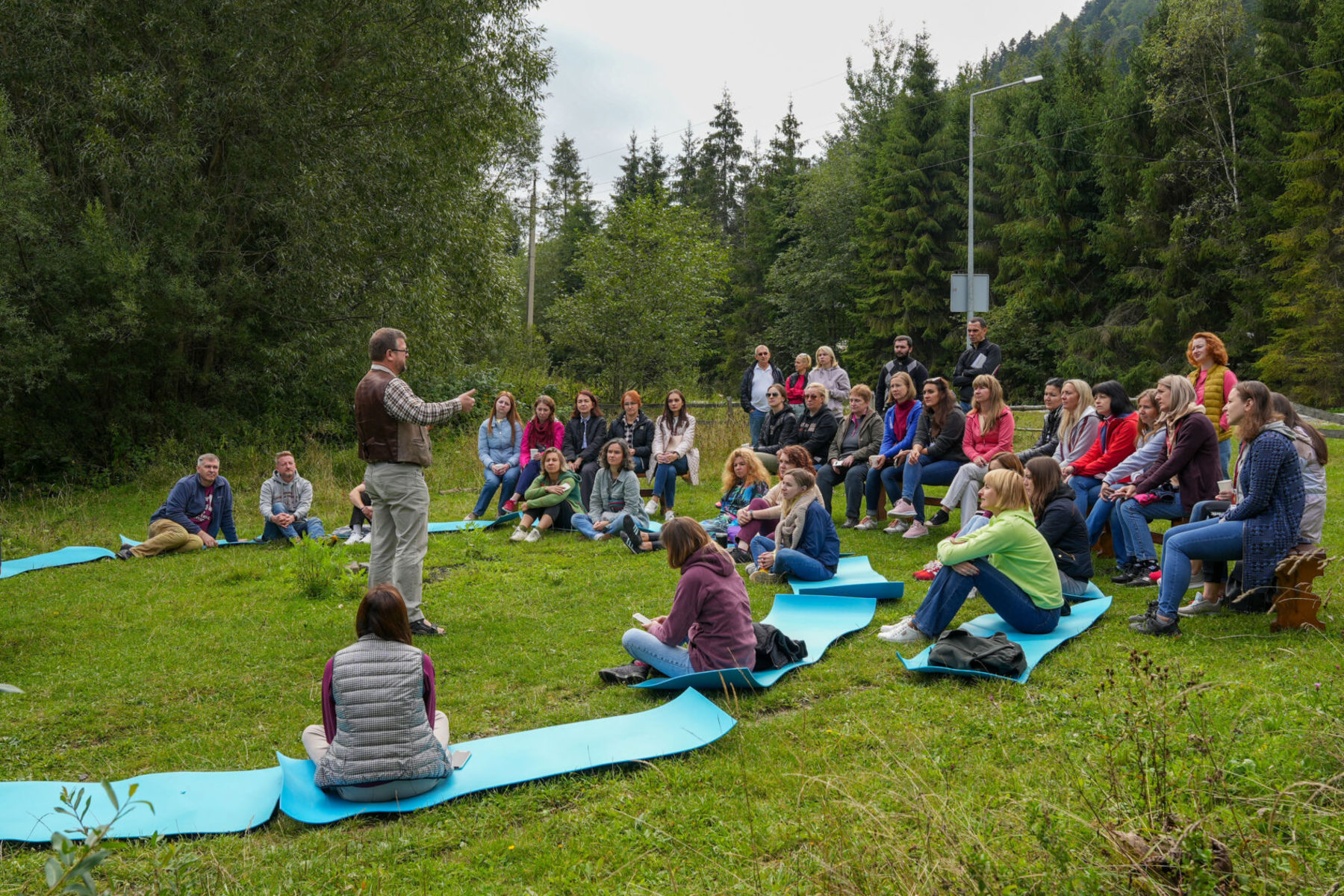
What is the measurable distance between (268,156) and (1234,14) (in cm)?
2623

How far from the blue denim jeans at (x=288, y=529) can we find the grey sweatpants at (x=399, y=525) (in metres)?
4.31

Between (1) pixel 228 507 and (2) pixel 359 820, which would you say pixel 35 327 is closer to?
(1) pixel 228 507

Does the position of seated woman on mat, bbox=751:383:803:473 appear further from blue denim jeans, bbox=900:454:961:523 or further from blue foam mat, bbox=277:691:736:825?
blue foam mat, bbox=277:691:736:825

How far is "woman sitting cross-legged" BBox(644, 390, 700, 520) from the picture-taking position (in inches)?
455

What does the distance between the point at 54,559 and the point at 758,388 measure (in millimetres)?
8818

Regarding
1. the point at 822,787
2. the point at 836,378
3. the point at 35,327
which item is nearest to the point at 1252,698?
the point at 822,787

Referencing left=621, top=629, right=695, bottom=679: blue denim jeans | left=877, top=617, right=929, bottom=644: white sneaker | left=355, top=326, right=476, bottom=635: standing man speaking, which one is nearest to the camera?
left=621, top=629, right=695, bottom=679: blue denim jeans

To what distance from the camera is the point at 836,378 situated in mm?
12211

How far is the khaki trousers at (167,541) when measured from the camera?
383 inches

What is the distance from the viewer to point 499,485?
11727 mm

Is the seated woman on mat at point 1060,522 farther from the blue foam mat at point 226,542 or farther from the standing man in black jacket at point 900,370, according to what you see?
the blue foam mat at point 226,542

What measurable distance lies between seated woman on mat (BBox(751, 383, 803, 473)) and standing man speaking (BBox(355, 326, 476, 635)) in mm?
5381

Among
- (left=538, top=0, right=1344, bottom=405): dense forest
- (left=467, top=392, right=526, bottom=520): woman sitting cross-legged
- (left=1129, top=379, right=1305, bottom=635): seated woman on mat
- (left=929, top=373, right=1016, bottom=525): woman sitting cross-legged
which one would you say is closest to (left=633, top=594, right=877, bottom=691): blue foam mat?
(left=1129, top=379, right=1305, bottom=635): seated woman on mat

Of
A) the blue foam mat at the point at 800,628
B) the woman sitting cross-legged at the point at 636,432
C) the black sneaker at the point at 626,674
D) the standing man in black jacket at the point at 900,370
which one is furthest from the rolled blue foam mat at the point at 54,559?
the standing man in black jacket at the point at 900,370
